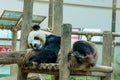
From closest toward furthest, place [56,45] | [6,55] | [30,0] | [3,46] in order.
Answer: [6,55] < [56,45] < [30,0] < [3,46]

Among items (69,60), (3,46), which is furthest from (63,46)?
(3,46)

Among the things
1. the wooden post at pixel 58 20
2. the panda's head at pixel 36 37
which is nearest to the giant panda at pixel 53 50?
the panda's head at pixel 36 37

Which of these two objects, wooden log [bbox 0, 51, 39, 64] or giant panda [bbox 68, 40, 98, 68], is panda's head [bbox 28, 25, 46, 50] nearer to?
wooden log [bbox 0, 51, 39, 64]

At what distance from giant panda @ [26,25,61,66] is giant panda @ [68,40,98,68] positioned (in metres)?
0.37

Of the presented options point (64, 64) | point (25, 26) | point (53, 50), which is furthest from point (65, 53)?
point (25, 26)

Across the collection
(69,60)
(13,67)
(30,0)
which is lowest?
(13,67)

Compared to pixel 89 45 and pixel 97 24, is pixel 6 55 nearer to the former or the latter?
pixel 89 45

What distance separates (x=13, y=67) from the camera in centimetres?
550

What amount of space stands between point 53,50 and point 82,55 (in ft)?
1.78

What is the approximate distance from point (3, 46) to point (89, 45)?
5.51 meters

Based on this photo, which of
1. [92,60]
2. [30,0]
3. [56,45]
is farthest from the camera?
[30,0]

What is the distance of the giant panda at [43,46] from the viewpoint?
321 centimetres

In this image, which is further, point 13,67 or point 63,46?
point 13,67

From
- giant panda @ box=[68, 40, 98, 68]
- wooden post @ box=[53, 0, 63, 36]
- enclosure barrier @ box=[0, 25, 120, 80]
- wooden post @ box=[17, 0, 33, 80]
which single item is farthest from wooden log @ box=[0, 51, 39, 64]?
wooden post @ box=[53, 0, 63, 36]
